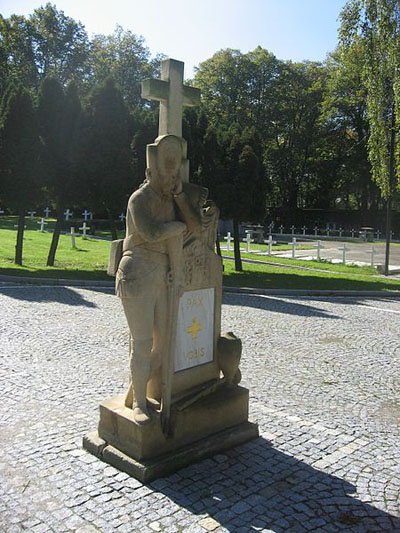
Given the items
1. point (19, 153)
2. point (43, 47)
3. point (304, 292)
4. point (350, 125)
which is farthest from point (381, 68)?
point (350, 125)

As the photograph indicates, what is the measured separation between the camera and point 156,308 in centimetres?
470

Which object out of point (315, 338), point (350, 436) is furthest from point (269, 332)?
point (350, 436)

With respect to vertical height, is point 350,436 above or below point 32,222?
below

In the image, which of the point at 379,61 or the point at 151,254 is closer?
the point at 151,254

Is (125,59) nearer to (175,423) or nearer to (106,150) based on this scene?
(106,150)

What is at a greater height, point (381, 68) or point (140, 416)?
point (381, 68)

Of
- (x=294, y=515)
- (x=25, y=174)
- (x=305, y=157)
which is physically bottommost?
(x=294, y=515)

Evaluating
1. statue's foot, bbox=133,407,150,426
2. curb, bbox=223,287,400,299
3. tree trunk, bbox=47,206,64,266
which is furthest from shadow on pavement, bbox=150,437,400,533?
tree trunk, bbox=47,206,64,266

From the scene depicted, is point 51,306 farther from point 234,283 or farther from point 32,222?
point 32,222

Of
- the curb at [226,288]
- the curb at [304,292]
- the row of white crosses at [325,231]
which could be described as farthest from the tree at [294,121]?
the curb at [226,288]

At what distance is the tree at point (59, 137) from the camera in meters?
15.1

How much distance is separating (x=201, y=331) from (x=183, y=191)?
141 cm

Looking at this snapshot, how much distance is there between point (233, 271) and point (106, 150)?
5.79 m

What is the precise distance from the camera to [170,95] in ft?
16.0
